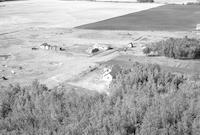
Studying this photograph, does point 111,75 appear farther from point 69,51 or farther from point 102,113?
point 69,51

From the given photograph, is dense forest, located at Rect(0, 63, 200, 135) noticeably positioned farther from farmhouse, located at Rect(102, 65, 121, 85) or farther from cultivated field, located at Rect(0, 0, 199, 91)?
cultivated field, located at Rect(0, 0, 199, 91)

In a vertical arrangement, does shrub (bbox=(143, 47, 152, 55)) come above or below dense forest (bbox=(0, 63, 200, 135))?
below

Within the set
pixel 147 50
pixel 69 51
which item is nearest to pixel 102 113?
pixel 147 50

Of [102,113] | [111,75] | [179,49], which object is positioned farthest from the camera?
[179,49]

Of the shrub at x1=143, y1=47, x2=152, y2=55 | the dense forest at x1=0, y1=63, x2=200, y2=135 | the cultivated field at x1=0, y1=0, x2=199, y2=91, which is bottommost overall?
the cultivated field at x1=0, y1=0, x2=199, y2=91

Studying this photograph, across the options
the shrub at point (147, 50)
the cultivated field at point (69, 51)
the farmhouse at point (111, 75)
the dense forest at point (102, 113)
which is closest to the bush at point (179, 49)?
the shrub at point (147, 50)

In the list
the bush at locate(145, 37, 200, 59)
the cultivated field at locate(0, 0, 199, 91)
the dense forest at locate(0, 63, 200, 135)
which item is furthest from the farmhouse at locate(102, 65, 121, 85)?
the bush at locate(145, 37, 200, 59)

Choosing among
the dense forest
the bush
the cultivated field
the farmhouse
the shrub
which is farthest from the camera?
the shrub
